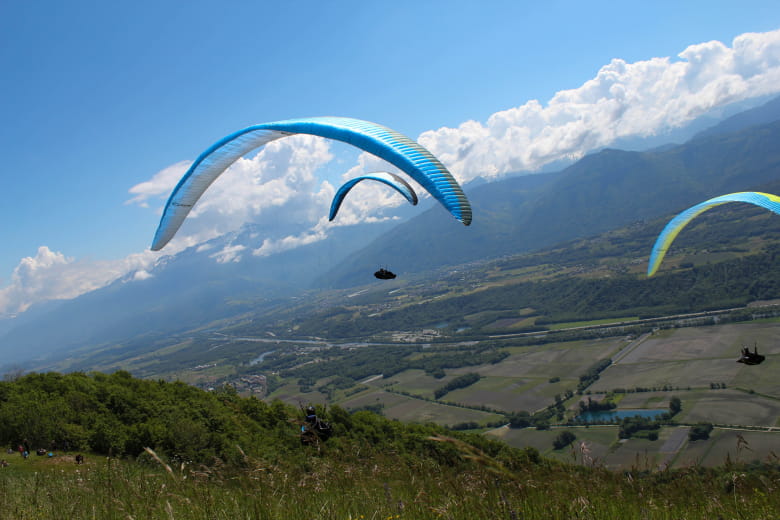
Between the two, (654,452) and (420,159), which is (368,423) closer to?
(420,159)

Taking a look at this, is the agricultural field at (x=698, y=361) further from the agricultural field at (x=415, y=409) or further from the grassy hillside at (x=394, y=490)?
the grassy hillside at (x=394, y=490)

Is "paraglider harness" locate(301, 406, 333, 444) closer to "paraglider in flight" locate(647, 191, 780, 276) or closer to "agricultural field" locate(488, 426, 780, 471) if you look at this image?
"paraglider in flight" locate(647, 191, 780, 276)

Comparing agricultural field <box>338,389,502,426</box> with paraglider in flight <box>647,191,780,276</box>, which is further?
agricultural field <box>338,389,502,426</box>

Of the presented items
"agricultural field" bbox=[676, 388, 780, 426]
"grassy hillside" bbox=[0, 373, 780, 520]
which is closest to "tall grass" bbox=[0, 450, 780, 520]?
"grassy hillside" bbox=[0, 373, 780, 520]

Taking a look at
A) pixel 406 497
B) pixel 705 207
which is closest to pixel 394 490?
pixel 406 497

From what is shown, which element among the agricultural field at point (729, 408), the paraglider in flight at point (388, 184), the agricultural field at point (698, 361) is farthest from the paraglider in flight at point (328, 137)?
the agricultural field at point (698, 361)

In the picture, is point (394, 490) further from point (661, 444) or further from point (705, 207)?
point (661, 444)
